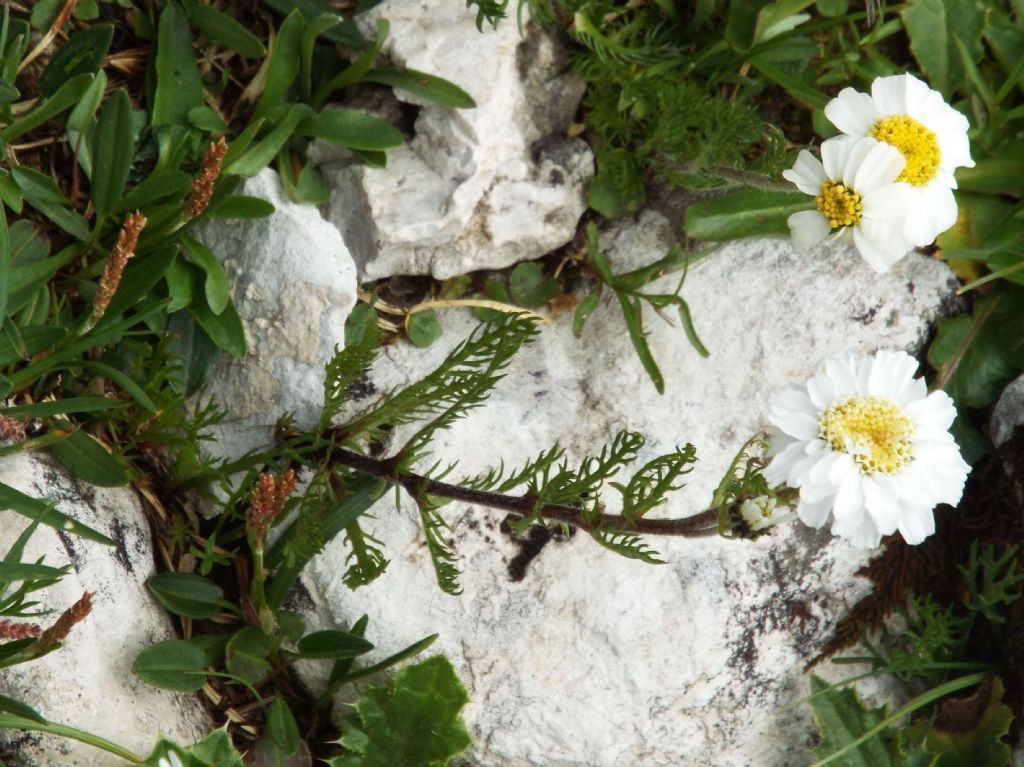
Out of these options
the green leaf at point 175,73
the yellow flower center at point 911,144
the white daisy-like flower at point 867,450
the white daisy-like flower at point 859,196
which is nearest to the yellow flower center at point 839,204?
the white daisy-like flower at point 859,196

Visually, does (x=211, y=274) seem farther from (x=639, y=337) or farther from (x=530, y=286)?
(x=639, y=337)

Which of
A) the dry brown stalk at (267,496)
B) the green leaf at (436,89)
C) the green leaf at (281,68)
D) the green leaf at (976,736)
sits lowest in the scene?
the green leaf at (976,736)

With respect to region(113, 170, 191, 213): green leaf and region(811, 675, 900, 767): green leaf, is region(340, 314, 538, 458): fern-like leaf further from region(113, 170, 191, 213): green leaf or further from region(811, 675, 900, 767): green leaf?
region(811, 675, 900, 767): green leaf

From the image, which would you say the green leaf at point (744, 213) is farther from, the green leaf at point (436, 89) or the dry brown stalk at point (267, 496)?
the dry brown stalk at point (267, 496)

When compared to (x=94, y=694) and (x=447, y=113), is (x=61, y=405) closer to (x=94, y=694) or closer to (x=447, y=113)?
(x=94, y=694)

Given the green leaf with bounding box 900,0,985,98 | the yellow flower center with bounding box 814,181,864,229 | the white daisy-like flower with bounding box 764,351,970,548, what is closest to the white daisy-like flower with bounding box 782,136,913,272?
the yellow flower center with bounding box 814,181,864,229
